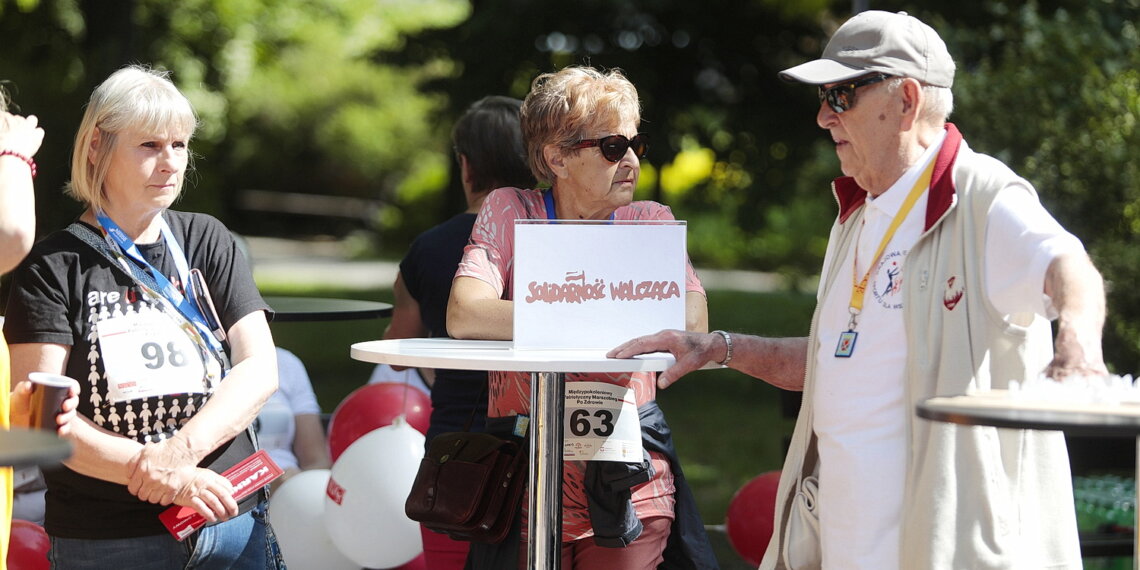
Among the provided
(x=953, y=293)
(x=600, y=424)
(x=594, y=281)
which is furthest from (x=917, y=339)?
(x=600, y=424)

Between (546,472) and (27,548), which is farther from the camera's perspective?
(27,548)

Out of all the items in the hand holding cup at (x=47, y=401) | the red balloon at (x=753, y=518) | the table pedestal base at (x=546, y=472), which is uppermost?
the hand holding cup at (x=47, y=401)

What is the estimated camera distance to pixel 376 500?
446cm

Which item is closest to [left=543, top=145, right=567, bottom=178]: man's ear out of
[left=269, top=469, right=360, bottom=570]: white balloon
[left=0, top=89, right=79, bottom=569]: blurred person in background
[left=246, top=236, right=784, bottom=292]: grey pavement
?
[left=0, top=89, right=79, bottom=569]: blurred person in background

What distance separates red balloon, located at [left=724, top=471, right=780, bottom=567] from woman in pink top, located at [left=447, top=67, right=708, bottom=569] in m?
2.24

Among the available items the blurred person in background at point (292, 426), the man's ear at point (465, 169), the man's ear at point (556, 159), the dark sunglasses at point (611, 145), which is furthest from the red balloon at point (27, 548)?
the dark sunglasses at point (611, 145)

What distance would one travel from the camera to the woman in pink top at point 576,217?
10.3 feet

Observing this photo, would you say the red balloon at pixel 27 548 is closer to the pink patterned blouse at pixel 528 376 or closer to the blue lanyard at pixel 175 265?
the blue lanyard at pixel 175 265

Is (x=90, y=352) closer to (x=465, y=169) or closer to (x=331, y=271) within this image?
(x=465, y=169)

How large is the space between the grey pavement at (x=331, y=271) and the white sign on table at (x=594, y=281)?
29.1 ft

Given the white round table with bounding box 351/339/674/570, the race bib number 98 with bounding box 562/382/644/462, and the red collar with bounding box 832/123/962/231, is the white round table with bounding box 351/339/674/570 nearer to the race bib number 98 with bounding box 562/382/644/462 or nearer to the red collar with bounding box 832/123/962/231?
the race bib number 98 with bounding box 562/382/644/462

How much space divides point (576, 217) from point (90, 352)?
121 centimetres

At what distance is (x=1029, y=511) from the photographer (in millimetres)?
2525

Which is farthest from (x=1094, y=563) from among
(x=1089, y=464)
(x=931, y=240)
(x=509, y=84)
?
(x=509, y=84)
